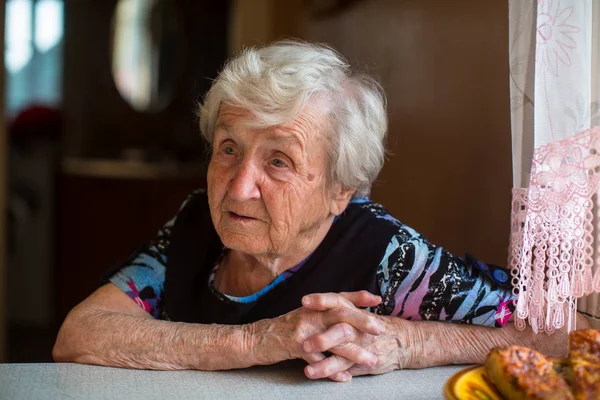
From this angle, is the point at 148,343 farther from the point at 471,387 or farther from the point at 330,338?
the point at 471,387

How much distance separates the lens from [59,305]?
4.62m

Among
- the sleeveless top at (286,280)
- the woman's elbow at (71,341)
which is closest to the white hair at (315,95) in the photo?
the sleeveless top at (286,280)

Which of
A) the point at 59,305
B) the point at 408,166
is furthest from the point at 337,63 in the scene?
the point at 59,305

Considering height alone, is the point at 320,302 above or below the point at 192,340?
above

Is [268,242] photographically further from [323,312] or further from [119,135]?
[119,135]

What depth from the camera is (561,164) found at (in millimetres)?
1385

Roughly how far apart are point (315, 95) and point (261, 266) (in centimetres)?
42

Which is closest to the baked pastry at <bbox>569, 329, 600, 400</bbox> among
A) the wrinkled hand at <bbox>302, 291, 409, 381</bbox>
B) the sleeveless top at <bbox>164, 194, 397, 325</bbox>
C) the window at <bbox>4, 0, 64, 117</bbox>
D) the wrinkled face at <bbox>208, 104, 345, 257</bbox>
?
the wrinkled hand at <bbox>302, 291, 409, 381</bbox>

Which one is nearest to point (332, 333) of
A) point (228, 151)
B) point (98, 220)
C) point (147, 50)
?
point (228, 151)

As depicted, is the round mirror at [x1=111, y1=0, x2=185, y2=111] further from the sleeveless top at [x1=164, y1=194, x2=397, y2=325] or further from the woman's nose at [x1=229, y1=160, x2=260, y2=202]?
the woman's nose at [x1=229, y1=160, x2=260, y2=202]

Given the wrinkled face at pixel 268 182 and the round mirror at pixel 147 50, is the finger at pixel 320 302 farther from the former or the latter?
the round mirror at pixel 147 50

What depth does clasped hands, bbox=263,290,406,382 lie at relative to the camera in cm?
142

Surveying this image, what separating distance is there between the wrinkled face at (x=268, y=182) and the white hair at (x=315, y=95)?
32mm

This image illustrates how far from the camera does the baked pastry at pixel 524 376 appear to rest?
1069 millimetres
